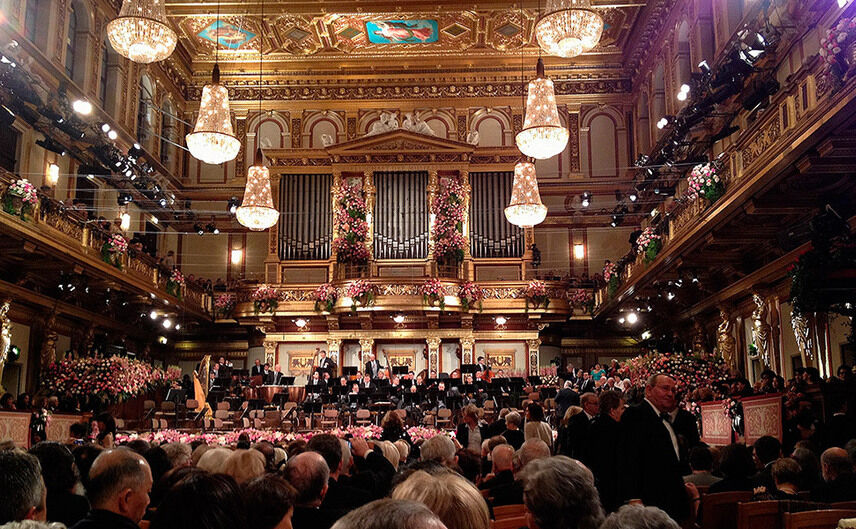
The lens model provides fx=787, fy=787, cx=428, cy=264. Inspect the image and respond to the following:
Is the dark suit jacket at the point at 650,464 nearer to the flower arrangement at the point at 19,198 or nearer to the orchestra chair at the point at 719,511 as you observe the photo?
the orchestra chair at the point at 719,511

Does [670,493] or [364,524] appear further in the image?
[670,493]

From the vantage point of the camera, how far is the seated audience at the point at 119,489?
3.10m

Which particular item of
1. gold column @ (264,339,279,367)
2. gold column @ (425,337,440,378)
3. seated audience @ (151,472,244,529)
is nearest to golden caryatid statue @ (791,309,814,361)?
seated audience @ (151,472,244,529)

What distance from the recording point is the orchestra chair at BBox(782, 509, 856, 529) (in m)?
3.60

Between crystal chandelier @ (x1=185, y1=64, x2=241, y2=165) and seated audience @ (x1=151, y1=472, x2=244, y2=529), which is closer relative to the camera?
seated audience @ (x1=151, y1=472, x2=244, y2=529)

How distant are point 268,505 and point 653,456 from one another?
8.02 ft

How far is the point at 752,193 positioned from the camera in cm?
1065

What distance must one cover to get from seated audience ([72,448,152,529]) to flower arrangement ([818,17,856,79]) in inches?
308

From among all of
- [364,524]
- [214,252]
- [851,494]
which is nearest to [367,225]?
[214,252]

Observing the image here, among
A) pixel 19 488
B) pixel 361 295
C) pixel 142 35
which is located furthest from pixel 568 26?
pixel 361 295

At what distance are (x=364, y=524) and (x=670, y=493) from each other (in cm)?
340

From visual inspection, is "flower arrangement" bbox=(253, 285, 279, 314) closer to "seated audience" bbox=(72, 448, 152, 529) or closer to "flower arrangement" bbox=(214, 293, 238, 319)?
"flower arrangement" bbox=(214, 293, 238, 319)

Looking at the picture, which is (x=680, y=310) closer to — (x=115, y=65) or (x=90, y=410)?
(x=90, y=410)

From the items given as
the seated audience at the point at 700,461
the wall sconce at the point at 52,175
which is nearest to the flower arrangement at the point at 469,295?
the wall sconce at the point at 52,175
